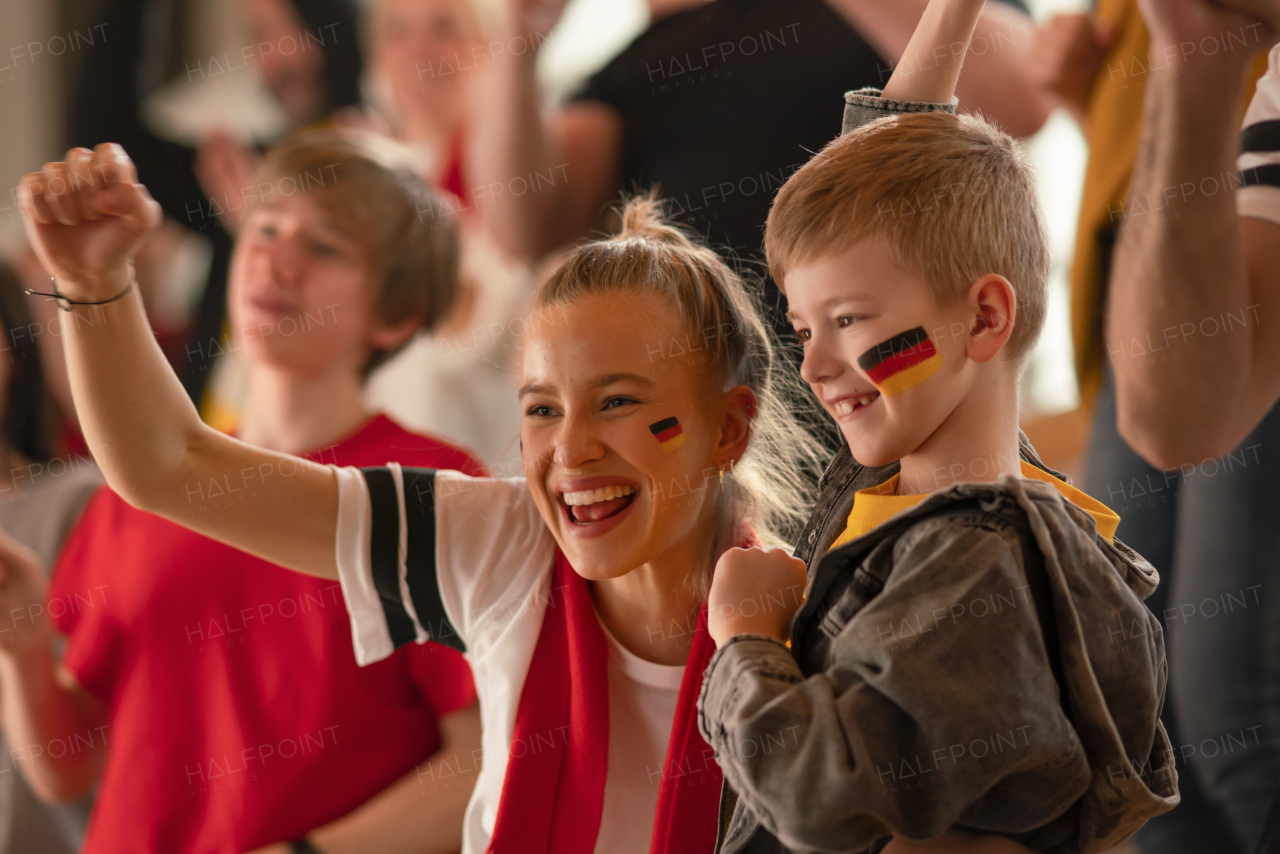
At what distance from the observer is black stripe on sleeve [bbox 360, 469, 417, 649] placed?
74 cm

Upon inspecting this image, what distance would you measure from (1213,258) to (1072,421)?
1.07ft

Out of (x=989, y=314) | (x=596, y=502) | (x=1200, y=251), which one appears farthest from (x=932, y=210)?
(x=1200, y=251)

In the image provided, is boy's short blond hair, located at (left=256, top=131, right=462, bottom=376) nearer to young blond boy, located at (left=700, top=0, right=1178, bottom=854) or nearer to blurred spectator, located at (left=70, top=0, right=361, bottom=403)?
blurred spectator, located at (left=70, top=0, right=361, bottom=403)

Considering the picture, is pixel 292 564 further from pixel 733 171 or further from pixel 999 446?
pixel 733 171

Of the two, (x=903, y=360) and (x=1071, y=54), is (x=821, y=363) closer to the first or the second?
(x=903, y=360)

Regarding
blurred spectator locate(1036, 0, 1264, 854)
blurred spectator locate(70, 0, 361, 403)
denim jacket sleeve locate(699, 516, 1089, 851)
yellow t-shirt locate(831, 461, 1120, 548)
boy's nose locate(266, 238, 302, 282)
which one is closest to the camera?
denim jacket sleeve locate(699, 516, 1089, 851)

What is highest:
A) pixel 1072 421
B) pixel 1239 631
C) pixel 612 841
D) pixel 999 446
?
pixel 999 446

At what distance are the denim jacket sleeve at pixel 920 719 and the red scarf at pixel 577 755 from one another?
187 mm

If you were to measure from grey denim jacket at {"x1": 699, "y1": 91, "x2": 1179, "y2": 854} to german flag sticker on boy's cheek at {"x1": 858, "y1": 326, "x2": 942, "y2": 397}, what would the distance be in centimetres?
6

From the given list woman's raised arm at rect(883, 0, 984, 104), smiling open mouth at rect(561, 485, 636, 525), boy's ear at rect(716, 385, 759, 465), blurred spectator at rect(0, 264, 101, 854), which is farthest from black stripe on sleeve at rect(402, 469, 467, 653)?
blurred spectator at rect(0, 264, 101, 854)

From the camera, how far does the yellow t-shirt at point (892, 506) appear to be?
575mm

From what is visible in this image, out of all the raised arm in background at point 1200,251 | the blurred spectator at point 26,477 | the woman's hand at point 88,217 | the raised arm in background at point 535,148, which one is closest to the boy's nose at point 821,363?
the woman's hand at point 88,217

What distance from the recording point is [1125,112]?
46.9 inches

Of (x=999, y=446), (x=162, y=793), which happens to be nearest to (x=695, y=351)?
(x=999, y=446)
